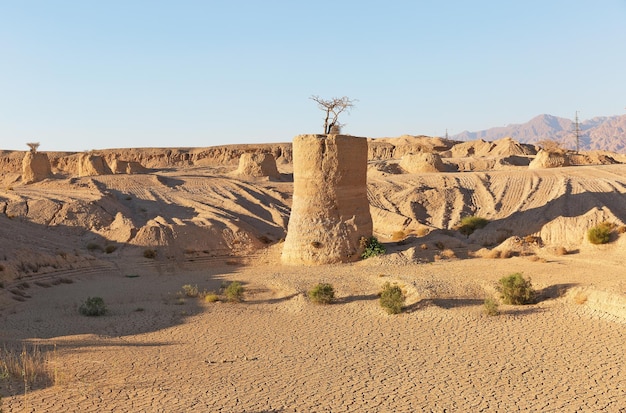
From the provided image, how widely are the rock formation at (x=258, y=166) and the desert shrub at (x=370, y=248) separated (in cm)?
1893

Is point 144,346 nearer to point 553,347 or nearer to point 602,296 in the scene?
point 553,347

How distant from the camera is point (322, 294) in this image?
45.0 feet

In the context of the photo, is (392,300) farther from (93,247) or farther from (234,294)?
(93,247)

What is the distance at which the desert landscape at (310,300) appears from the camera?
8.30 meters

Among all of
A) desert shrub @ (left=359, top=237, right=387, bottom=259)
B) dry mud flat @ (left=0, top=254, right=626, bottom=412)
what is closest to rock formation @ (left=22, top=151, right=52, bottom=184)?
dry mud flat @ (left=0, top=254, right=626, bottom=412)

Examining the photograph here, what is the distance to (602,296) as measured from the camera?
1205 centimetres

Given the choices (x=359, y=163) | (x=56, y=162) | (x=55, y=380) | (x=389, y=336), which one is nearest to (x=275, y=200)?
(x=359, y=163)

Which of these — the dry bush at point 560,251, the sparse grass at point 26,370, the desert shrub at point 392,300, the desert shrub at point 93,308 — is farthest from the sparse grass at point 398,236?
the sparse grass at point 26,370

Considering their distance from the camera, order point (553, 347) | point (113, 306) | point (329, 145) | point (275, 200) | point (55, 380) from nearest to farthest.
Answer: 1. point (55, 380)
2. point (553, 347)
3. point (113, 306)
4. point (329, 145)
5. point (275, 200)

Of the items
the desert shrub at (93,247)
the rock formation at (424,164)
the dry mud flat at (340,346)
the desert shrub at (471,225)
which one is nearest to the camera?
the dry mud flat at (340,346)

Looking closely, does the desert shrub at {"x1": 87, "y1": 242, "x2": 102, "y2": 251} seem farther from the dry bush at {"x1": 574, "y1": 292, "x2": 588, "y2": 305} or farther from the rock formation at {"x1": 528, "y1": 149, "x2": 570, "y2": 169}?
the rock formation at {"x1": 528, "y1": 149, "x2": 570, "y2": 169}

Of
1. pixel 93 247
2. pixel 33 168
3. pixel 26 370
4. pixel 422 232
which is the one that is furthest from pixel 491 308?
pixel 33 168

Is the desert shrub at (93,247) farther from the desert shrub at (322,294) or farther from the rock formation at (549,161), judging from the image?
the rock formation at (549,161)

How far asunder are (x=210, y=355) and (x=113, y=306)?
5.34 metres
